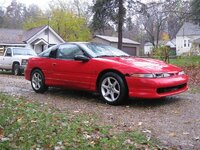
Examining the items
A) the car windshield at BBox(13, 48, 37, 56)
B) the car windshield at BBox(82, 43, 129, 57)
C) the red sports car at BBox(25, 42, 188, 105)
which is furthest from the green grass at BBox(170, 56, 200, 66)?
the red sports car at BBox(25, 42, 188, 105)

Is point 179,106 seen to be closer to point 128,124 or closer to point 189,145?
point 128,124

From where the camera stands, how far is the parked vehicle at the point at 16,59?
16.4 meters

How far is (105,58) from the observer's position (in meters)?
→ 7.48

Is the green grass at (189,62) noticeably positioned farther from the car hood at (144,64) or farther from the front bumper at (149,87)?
the front bumper at (149,87)

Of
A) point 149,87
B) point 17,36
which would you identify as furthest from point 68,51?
point 17,36

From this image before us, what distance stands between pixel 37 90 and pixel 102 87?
247 cm

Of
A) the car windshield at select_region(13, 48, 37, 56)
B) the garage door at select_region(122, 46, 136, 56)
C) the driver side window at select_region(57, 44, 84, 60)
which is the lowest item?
the driver side window at select_region(57, 44, 84, 60)

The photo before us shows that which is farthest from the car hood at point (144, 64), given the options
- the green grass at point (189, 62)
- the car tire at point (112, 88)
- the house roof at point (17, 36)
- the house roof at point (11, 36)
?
the house roof at point (11, 36)

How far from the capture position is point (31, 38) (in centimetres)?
3859

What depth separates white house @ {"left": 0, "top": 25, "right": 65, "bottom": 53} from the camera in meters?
38.5

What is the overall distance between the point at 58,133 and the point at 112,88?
8.70ft

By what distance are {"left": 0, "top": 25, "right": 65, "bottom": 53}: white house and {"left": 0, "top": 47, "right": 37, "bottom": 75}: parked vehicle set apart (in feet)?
67.8

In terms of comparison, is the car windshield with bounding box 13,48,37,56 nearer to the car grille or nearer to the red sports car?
the red sports car

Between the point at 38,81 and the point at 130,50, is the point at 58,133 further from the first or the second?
the point at 130,50
